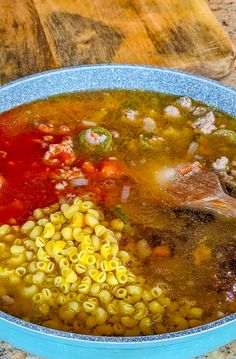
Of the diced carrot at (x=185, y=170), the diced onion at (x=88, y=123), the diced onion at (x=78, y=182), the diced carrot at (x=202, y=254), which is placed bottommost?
the diced carrot at (x=202, y=254)

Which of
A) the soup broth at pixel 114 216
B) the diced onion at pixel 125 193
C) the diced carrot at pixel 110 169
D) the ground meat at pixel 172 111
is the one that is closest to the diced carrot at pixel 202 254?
the soup broth at pixel 114 216

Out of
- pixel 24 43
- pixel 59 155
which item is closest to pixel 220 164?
pixel 59 155

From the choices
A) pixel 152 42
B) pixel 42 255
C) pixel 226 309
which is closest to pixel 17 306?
pixel 42 255

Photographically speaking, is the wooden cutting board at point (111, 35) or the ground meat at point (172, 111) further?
the wooden cutting board at point (111, 35)

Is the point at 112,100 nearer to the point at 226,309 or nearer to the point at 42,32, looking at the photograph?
the point at 42,32

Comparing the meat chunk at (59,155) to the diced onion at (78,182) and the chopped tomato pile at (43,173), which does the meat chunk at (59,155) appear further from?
the diced onion at (78,182)

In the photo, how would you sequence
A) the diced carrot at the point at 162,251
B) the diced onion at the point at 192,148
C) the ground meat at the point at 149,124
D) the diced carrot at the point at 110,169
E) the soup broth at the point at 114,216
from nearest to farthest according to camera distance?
1. the soup broth at the point at 114,216
2. the diced carrot at the point at 162,251
3. the diced carrot at the point at 110,169
4. the diced onion at the point at 192,148
5. the ground meat at the point at 149,124

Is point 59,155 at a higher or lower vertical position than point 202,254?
higher

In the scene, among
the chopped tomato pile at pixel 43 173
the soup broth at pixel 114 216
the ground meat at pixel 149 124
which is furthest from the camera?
the ground meat at pixel 149 124

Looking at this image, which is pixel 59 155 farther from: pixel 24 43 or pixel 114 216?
pixel 24 43
